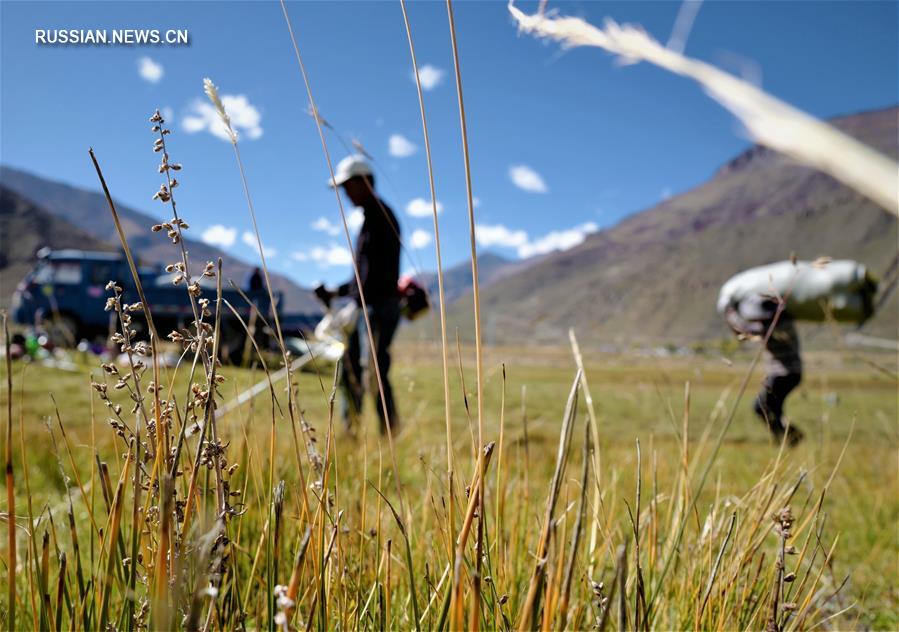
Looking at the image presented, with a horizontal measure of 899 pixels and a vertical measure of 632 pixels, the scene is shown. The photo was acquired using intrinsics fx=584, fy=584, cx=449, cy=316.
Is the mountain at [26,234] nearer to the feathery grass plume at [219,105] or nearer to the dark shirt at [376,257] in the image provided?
the dark shirt at [376,257]

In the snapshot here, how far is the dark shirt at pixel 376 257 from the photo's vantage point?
14.3ft

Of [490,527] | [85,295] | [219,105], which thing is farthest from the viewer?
[85,295]

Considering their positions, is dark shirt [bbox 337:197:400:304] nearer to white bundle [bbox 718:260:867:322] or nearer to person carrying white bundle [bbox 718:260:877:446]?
person carrying white bundle [bbox 718:260:877:446]

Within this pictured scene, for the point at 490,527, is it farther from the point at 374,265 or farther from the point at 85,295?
the point at 85,295

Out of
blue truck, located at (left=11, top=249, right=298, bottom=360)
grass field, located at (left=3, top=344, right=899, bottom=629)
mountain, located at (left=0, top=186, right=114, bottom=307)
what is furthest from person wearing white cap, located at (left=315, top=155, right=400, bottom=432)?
mountain, located at (left=0, top=186, right=114, bottom=307)

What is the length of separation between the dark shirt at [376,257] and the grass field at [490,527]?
3.90 ft

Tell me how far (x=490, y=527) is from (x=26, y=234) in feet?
546

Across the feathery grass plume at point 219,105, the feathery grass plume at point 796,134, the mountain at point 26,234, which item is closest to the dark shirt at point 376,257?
the feathery grass plume at point 219,105

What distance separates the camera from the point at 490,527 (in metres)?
1.68

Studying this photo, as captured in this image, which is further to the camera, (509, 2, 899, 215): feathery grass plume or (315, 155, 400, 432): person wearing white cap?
(315, 155, 400, 432): person wearing white cap

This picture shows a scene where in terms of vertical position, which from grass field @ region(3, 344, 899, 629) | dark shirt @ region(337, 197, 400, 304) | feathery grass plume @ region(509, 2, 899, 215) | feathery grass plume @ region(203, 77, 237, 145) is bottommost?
grass field @ region(3, 344, 899, 629)

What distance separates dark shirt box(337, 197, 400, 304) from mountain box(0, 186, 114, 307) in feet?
477

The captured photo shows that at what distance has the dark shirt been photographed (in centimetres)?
436

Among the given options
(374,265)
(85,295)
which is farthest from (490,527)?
(85,295)
